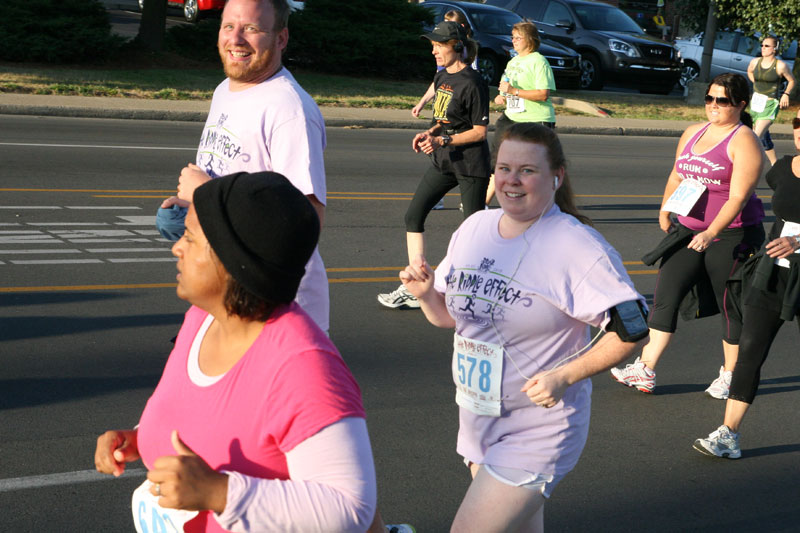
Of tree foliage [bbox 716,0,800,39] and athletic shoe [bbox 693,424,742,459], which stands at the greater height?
tree foliage [bbox 716,0,800,39]

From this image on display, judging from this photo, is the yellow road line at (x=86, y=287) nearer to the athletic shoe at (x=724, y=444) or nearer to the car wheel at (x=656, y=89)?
the athletic shoe at (x=724, y=444)

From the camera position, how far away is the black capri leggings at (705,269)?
609cm

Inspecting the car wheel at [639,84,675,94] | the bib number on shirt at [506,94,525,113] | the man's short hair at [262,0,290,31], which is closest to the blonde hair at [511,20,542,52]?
the bib number on shirt at [506,94,525,113]

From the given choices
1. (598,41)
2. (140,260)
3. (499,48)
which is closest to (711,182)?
(140,260)

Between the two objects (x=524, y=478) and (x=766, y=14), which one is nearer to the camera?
(x=524, y=478)

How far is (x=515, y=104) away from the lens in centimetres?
1106

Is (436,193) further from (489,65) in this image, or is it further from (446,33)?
(489,65)

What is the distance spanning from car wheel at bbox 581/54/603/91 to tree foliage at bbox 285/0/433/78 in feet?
13.3

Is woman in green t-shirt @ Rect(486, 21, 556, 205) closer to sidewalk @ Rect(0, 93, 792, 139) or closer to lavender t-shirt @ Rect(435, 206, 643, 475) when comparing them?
lavender t-shirt @ Rect(435, 206, 643, 475)

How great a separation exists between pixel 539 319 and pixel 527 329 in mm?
53

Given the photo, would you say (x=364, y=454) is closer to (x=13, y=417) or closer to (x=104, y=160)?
(x=13, y=417)

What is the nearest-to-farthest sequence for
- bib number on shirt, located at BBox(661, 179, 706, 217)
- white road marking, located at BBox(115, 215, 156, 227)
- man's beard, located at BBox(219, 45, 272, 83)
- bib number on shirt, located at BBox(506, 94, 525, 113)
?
man's beard, located at BBox(219, 45, 272, 83) < bib number on shirt, located at BBox(661, 179, 706, 217) < white road marking, located at BBox(115, 215, 156, 227) < bib number on shirt, located at BBox(506, 94, 525, 113)

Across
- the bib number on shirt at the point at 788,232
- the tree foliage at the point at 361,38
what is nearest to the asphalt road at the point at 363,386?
the bib number on shirt at the point at 788,232

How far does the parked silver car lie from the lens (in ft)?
97.0
